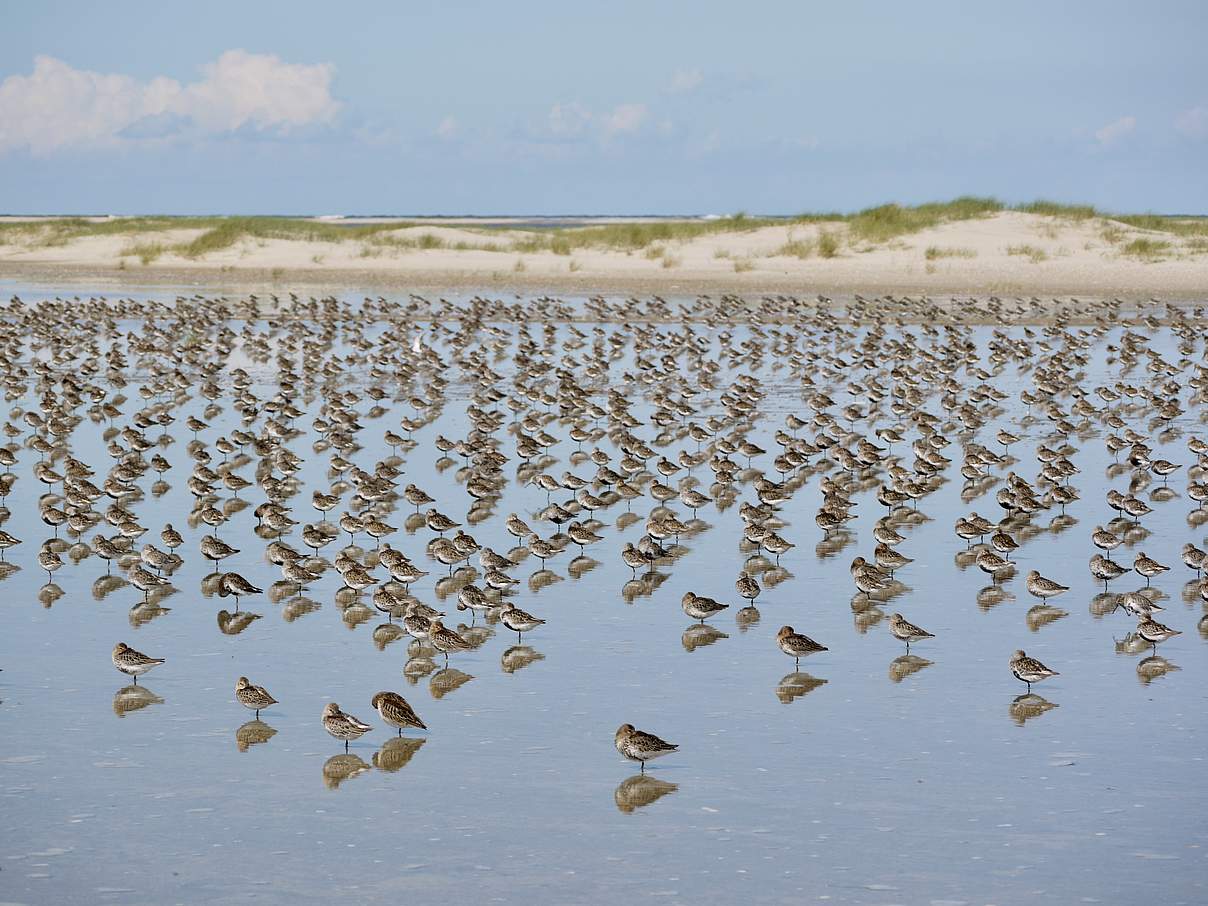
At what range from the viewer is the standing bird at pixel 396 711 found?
13.1 meters

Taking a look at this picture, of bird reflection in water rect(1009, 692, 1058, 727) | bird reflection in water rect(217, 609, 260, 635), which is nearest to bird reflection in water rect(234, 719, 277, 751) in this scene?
bird reflection in water rect(217, 609, 260, 635)

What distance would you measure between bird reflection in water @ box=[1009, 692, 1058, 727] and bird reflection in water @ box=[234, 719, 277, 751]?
609 cm

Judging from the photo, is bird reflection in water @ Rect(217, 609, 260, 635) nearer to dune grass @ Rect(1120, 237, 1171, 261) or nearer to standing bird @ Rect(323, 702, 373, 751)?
standing bird @ Rect(323, 702, 373, 751)

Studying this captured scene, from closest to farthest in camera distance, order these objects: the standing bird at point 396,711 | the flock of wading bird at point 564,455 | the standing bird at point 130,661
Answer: the standing bird at point 396,711 → the standing bird at point 130,661 → the flock of wading bird at point 564,455

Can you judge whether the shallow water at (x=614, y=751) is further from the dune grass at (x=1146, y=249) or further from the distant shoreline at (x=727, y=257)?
the dune grass at (x=1146, y=249)

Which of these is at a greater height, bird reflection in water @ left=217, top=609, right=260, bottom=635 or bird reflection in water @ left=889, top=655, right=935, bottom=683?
bird reflection in water @ left=217, top=609, right=260, bottom=635

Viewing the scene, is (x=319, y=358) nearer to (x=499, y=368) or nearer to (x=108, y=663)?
(x=499, y=368)

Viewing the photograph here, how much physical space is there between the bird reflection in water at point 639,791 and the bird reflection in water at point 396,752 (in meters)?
1.74

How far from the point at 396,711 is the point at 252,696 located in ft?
4.22

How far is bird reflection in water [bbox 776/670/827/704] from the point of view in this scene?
14633mm

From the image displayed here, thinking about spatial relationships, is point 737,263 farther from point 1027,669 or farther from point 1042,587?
point 1027,669

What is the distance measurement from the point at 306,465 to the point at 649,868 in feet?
54.3

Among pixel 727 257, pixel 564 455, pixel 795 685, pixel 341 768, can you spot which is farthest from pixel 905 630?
pixel 727 257

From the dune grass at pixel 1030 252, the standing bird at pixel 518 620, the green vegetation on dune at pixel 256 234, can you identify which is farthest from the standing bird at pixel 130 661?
the green vegetation on dune at pixel 256 234
